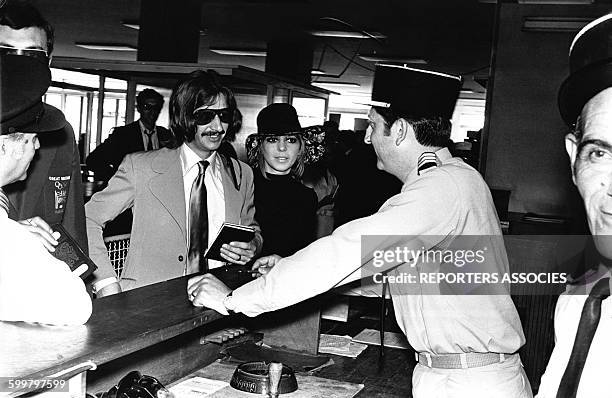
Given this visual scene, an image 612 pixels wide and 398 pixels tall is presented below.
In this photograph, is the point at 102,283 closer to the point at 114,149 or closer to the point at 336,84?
the point at 114,149

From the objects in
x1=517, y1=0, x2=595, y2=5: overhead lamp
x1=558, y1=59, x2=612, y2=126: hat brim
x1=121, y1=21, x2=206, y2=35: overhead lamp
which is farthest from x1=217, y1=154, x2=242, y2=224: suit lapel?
x1=121, y1=21, x2=206, y2=35: overhead lamp

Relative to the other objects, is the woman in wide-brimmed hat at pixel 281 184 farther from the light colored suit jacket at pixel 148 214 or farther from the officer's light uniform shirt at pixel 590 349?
the officer's light uniform shirt at pixel 590 349

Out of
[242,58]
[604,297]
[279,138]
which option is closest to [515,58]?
[279,138]

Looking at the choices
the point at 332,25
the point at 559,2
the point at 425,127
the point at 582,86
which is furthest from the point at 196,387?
the point at 332,25

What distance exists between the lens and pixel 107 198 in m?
2.97

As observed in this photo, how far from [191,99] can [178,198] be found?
41 centimetres

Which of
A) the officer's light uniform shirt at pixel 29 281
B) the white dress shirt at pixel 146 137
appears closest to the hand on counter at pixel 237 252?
the officer's light uniform shirt at pixel 29 281

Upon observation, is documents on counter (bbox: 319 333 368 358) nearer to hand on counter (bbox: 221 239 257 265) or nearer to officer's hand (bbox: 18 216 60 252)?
hand on counter (bbox: 221 239 257 265)

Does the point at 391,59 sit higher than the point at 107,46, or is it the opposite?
the point at 391,59

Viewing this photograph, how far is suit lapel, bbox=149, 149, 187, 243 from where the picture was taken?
3006 millimetres

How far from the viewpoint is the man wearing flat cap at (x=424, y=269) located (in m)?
2.21

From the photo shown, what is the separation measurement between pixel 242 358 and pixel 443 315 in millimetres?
818

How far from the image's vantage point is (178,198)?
9.96ft

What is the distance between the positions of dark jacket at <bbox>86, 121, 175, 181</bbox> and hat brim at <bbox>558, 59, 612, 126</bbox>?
6042mm
